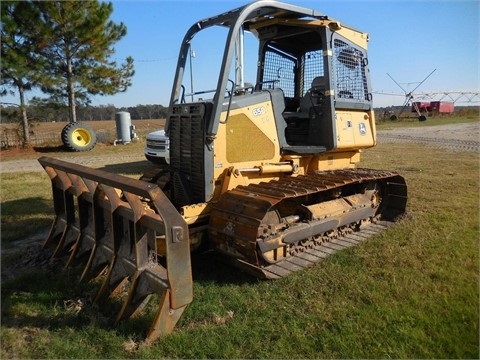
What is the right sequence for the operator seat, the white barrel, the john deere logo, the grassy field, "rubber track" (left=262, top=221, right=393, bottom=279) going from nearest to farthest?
the grassy field < "rubber track" (left=262, top=221, right=393, bottom=279) < the operator seat < the john deere logo < the white barrel

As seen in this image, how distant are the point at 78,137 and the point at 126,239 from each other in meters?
17.0

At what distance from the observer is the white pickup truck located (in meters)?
11.2

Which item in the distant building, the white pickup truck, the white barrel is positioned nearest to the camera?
the white pickup truck

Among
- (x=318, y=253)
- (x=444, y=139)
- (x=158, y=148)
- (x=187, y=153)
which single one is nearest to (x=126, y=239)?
(x=187, y=153)

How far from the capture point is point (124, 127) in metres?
21.5

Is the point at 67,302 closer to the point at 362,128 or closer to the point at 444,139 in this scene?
the point at 362,128

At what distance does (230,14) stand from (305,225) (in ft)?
8.38

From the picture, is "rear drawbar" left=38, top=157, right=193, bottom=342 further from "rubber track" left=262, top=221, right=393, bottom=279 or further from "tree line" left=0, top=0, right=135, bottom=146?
"tree line" left=0, top=0, right=135, bottom=146

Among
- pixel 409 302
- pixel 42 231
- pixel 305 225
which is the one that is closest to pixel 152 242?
pixel 305 225

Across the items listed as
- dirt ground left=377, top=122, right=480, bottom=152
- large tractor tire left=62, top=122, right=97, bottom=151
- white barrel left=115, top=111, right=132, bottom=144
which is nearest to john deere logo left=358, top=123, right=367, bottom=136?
dirt ground left=377, top=122, right=480, bottom=152

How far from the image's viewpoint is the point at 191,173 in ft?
15.1

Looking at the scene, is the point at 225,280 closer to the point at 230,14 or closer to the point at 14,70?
the point at 230,14

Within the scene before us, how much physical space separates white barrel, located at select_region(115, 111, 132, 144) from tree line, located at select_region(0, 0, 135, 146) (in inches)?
61.4

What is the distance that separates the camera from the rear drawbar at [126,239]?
3047mm
